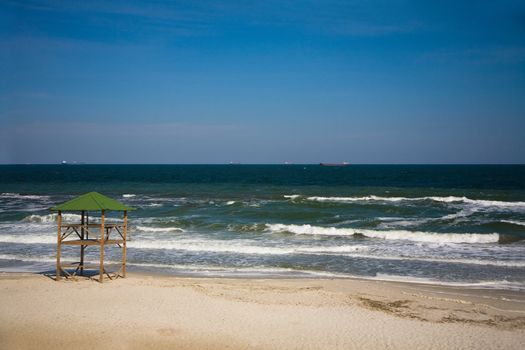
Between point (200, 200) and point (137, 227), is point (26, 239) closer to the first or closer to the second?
point (137, 227)

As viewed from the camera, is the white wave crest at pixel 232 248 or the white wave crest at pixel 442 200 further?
the white wave crest at pixel 442 200

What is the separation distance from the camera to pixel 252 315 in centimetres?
1134

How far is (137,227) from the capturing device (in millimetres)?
27172

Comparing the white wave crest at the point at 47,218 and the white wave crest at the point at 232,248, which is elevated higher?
the white wave crest at the point at 47,218

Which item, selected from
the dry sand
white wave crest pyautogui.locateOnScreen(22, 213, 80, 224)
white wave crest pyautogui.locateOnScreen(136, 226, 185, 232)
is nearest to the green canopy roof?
the dry sand

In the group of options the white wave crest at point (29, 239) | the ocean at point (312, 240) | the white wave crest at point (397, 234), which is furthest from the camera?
the white wave crest at point (397, 234)

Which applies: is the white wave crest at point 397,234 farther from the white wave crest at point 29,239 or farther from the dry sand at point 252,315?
the white wave crest at point 29,239

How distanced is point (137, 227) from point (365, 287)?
54.7 ft

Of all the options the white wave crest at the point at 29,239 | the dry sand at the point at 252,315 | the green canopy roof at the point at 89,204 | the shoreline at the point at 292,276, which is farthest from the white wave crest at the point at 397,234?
the green canopy roof at the point at 89,204

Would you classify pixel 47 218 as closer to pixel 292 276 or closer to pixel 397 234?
pixel 292 276

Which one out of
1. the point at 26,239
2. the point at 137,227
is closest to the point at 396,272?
the point at 137,227

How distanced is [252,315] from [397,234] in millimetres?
15462

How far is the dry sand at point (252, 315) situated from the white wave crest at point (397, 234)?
31.9 ft

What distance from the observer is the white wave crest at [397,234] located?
2364 cm
